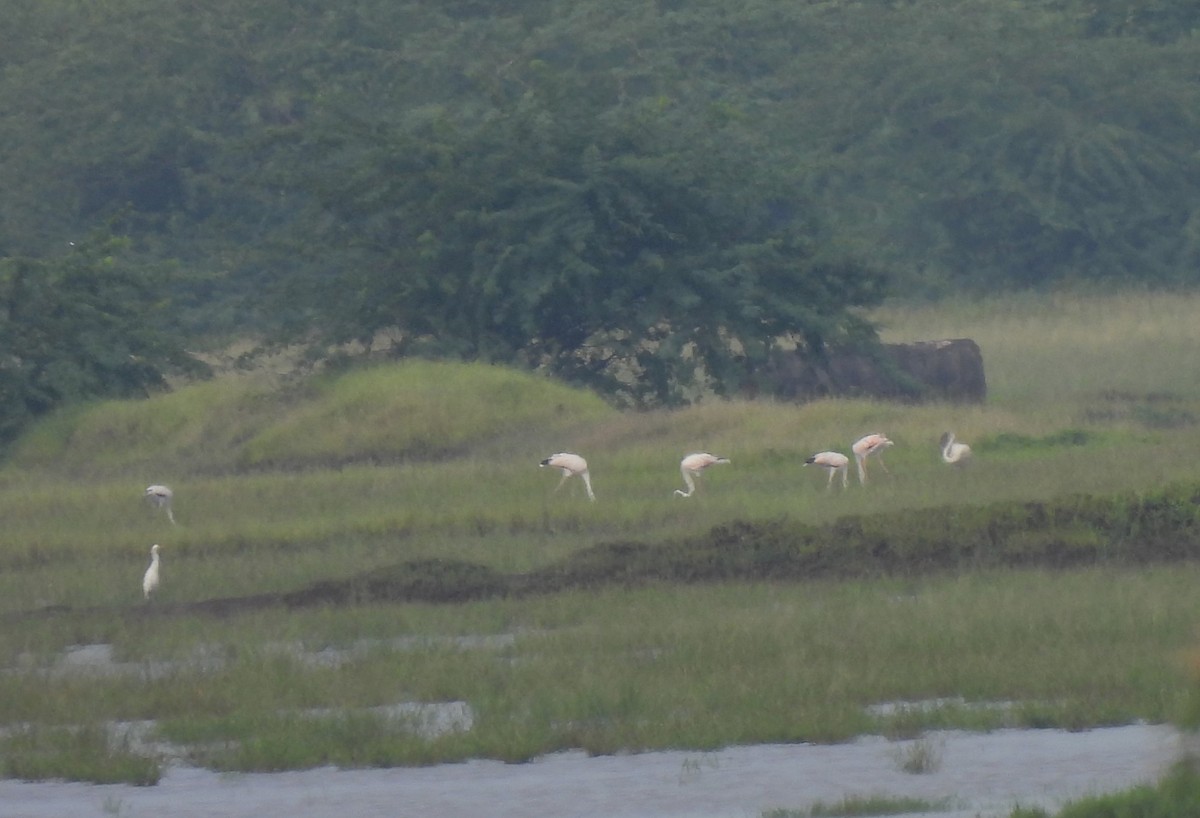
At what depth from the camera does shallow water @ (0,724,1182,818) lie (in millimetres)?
7059

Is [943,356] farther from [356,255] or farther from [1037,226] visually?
[1037,226]

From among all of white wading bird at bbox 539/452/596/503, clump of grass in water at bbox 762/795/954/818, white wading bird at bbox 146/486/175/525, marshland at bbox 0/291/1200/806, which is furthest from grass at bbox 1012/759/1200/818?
white wading bird at bbox 146/486/175/525

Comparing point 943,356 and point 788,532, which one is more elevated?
point 788,532

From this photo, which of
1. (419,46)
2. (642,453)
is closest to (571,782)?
(642,453)

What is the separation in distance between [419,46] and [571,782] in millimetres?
28982

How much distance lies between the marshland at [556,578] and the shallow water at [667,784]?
13cm

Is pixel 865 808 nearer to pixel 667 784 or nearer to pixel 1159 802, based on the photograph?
pixel 667 784

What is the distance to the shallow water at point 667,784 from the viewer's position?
706 centimetres

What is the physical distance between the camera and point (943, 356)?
23484 millimetres

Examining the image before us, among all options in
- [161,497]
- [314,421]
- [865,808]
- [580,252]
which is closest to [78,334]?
[314,421]

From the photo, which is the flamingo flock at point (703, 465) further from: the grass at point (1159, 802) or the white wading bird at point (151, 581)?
the grass at point (1159, 802)

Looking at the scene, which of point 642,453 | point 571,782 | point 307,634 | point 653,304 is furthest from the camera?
point 653,304

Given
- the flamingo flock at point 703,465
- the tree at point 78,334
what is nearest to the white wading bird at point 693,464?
the flamingo flock at point 703,465

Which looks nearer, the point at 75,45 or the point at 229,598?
the point at 229,598
